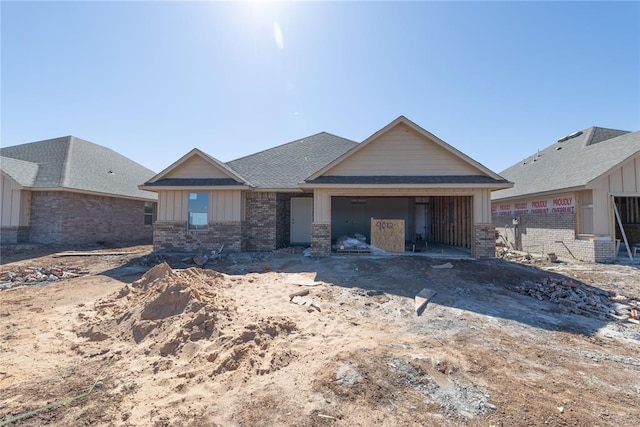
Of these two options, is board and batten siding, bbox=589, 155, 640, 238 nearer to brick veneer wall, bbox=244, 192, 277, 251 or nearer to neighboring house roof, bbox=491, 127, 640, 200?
neighboring house roof, bbox=491, 127, 640, 200

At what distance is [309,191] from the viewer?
13.0 meters

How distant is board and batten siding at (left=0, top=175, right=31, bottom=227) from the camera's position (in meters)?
14.5

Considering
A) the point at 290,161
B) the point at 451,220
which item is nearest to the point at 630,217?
the point at 451,220

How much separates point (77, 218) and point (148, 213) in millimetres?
4509

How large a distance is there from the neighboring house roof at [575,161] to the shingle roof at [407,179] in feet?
14.5

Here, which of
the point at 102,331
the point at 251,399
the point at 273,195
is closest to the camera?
the point at 251,399

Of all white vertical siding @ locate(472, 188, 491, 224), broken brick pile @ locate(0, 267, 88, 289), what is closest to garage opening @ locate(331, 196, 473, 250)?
white vertical siding @ locate(472, 188, 491, 224)

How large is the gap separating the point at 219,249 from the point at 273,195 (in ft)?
10.8

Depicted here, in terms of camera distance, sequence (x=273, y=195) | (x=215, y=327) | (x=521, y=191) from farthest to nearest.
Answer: (x=521, y=191)
(x=273, y=195)
(x=215, y=327)

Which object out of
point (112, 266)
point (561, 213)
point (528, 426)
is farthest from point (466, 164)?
A: point (112, 266)

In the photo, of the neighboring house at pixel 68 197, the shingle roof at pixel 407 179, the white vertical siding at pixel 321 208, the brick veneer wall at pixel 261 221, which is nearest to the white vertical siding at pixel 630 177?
the shingle roof at pixel 407 179

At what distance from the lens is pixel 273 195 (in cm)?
1333

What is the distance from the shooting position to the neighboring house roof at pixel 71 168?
15.1 m

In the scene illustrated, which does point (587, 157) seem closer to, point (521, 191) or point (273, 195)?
point (521, 191)
